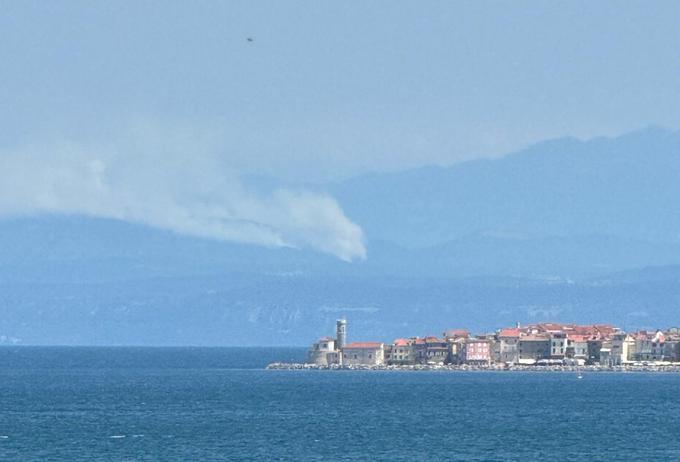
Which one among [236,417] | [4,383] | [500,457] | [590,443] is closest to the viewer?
[500,457]

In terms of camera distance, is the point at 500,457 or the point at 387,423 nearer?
the point at 500,457

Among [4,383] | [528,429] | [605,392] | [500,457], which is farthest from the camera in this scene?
[4,383]

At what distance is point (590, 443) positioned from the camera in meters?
113

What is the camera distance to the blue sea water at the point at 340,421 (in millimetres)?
107438

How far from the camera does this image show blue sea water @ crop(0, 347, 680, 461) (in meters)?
107

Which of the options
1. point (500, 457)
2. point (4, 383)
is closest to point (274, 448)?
point (500, 457)

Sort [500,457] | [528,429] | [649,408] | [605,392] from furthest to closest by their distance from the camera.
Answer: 1. [605,392]
2. [649,408]
3. [528,429]
4. [500,457]

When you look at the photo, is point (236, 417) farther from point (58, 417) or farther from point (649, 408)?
point (649, 408)

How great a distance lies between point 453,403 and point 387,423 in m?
20.7

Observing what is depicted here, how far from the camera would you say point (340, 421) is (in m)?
129

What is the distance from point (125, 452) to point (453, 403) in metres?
44.4

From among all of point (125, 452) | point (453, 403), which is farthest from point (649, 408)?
point (125, 452)

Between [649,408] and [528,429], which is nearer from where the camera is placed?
[528,429]

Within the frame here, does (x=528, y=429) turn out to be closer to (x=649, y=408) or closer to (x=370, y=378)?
(x=649, y=408)
